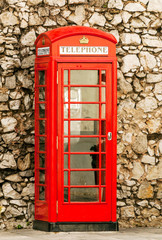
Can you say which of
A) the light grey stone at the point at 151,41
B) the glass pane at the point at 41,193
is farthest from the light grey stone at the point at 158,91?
the glass pane at the point at 41,193

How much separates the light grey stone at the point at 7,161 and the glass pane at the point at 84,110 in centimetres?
115

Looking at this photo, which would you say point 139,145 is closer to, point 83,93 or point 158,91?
point 158,91

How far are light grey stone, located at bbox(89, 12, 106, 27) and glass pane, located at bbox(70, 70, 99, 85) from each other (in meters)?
1.01

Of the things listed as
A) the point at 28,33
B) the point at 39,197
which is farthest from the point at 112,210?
the point at 28,33

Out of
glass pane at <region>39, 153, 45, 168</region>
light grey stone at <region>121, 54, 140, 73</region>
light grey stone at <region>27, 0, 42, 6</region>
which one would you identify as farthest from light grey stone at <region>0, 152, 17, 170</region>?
light grey stone at <region>27, 0, 42, 6</region>

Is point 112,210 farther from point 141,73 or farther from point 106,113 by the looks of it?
point 141,73

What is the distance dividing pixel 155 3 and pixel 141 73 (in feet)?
3.49

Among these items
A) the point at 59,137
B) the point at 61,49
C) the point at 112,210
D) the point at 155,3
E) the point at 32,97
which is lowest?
the point at 112,210

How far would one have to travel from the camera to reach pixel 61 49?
6789 mm

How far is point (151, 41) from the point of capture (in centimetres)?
759

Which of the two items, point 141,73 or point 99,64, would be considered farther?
point 141,73

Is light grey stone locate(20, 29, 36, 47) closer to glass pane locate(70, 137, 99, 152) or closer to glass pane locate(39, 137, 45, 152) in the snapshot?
glass pane locate(39, 137, 45, 152)

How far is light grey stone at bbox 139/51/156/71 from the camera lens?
757cm

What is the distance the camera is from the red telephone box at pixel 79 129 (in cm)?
679
